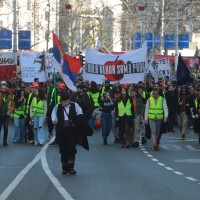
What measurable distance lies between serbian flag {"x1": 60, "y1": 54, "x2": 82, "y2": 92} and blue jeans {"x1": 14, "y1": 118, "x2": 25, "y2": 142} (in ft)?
10.7

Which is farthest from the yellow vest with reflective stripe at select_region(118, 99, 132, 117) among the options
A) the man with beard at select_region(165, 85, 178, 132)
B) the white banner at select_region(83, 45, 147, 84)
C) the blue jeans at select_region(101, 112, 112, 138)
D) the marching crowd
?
the man with beard at select_region(165, 85, 178, 132)

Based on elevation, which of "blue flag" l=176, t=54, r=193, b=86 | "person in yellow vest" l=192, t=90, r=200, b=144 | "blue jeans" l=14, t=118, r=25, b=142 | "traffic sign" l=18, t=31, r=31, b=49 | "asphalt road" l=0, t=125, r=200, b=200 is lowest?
"asphalt road" l=0, t=125, r=200, b=200

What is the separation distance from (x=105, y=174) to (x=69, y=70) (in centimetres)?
695

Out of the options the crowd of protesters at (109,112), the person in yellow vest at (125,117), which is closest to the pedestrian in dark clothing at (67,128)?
the crowd of protesters at (109,112)

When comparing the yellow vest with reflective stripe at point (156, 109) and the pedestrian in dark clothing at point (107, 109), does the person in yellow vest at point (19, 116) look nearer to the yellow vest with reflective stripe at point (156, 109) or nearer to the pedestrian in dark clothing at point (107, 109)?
the pedestrian in dark clothing at point (107, 109)

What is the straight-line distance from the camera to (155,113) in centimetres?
2453

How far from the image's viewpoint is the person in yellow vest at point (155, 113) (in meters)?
24.5

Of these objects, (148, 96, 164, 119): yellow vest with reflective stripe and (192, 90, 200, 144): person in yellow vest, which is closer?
(148, 96, 164, 119): yellow vest with reflective stripe

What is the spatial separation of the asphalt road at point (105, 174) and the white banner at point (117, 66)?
3986 millimetres

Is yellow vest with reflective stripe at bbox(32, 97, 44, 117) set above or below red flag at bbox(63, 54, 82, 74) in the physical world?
below

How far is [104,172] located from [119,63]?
12.3m

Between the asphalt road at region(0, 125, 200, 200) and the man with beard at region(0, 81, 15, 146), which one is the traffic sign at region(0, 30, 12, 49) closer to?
the man with beard at region(0, 81, 15, 146)

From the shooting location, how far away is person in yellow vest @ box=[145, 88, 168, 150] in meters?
24.5

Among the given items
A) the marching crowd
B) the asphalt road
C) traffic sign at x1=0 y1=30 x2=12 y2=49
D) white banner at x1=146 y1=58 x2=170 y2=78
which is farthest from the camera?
traffic sign at x1=0 y1=30 x2=12 y2=49
